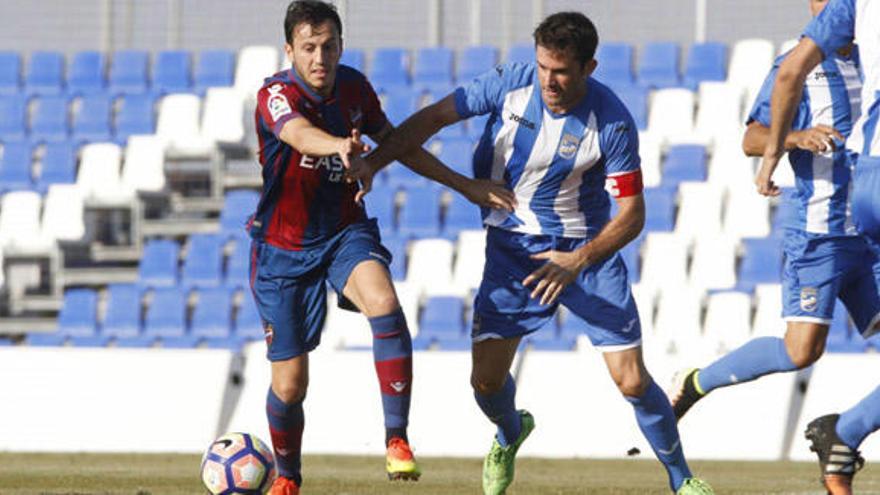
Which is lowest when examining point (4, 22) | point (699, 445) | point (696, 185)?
point (699, 445)

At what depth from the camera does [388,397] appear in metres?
8.62

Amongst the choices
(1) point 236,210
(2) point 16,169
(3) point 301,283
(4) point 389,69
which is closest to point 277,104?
(3) point 301,283

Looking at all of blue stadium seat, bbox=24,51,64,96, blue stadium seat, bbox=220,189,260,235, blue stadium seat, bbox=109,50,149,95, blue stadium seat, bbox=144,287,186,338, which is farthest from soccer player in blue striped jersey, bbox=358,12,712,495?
blue stadium seat, bbox=24,51,64,96

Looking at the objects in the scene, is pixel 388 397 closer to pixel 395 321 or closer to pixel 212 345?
pixel 395 321

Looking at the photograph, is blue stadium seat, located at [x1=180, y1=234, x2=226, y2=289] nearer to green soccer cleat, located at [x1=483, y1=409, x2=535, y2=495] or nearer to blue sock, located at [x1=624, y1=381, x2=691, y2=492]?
green soccer cleat, located at [x1=483, y1=409, x2=535, y2=495]

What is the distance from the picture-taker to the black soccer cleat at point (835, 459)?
7988mm

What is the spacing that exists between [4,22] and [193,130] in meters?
2.84

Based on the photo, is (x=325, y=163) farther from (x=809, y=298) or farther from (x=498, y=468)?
(x=809, y=298)

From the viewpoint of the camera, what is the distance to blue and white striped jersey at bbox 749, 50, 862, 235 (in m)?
9.69

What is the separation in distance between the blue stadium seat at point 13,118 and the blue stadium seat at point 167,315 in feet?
14.2

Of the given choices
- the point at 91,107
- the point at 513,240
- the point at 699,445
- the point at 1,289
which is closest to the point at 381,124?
the point at 513,240

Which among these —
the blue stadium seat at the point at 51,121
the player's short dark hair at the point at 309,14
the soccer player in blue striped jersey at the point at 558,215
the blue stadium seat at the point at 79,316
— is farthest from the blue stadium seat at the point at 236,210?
the player's short dark hair at the point at 309,14

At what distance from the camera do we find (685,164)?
19.4 m

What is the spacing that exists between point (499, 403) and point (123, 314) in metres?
10.4
